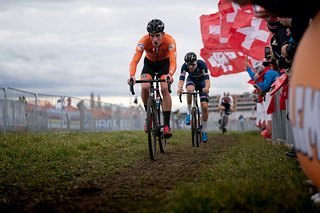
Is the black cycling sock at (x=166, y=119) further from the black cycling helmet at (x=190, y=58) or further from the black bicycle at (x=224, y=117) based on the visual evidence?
the black bicycle at (x=224, y=117)

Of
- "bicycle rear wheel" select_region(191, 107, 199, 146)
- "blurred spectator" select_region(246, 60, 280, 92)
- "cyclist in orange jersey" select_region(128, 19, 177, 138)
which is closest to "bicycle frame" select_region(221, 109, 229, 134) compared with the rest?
"bicycle rear wheel" select_region(191, 107, 199, 146)

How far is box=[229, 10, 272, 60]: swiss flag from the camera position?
1485 centimetres

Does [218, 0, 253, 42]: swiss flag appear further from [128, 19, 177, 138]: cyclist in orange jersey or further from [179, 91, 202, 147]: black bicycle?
[128, 19, 177, 138]: cyclist in orange jersey

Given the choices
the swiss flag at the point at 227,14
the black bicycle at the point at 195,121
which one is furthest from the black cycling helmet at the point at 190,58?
the swiss flag at the point at 227,14

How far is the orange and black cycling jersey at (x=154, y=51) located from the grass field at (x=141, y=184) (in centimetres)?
183

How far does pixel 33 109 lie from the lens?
20625 millimetres

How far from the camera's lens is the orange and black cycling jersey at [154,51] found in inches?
357

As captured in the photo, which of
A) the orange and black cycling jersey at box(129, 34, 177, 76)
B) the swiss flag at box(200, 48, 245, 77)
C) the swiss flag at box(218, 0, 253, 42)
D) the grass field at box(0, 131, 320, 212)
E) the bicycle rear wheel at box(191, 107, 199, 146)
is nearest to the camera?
the grass field at box(0, 131, 320, 212)

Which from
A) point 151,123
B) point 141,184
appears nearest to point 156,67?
point 151,123

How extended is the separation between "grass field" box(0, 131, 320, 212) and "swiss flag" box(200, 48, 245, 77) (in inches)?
483

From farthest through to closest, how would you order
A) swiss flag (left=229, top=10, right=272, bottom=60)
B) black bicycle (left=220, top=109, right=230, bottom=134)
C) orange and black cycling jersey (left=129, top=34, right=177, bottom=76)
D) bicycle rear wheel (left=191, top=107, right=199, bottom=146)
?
black bicycle (left=220, top=109, right=230, bottom=134) → swiss flag (left=229, top=10, right=272, bottom=60) → bicycle rear wheel (left=191, top=107, right=199, bottom=146) → orange and black cycling jersey (left=129, top=34, right=177, bottom=76)

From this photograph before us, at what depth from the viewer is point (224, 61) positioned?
20844 millimetres

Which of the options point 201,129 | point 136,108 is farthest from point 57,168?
point 136,108

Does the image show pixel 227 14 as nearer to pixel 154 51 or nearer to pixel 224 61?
pixel 224 61
